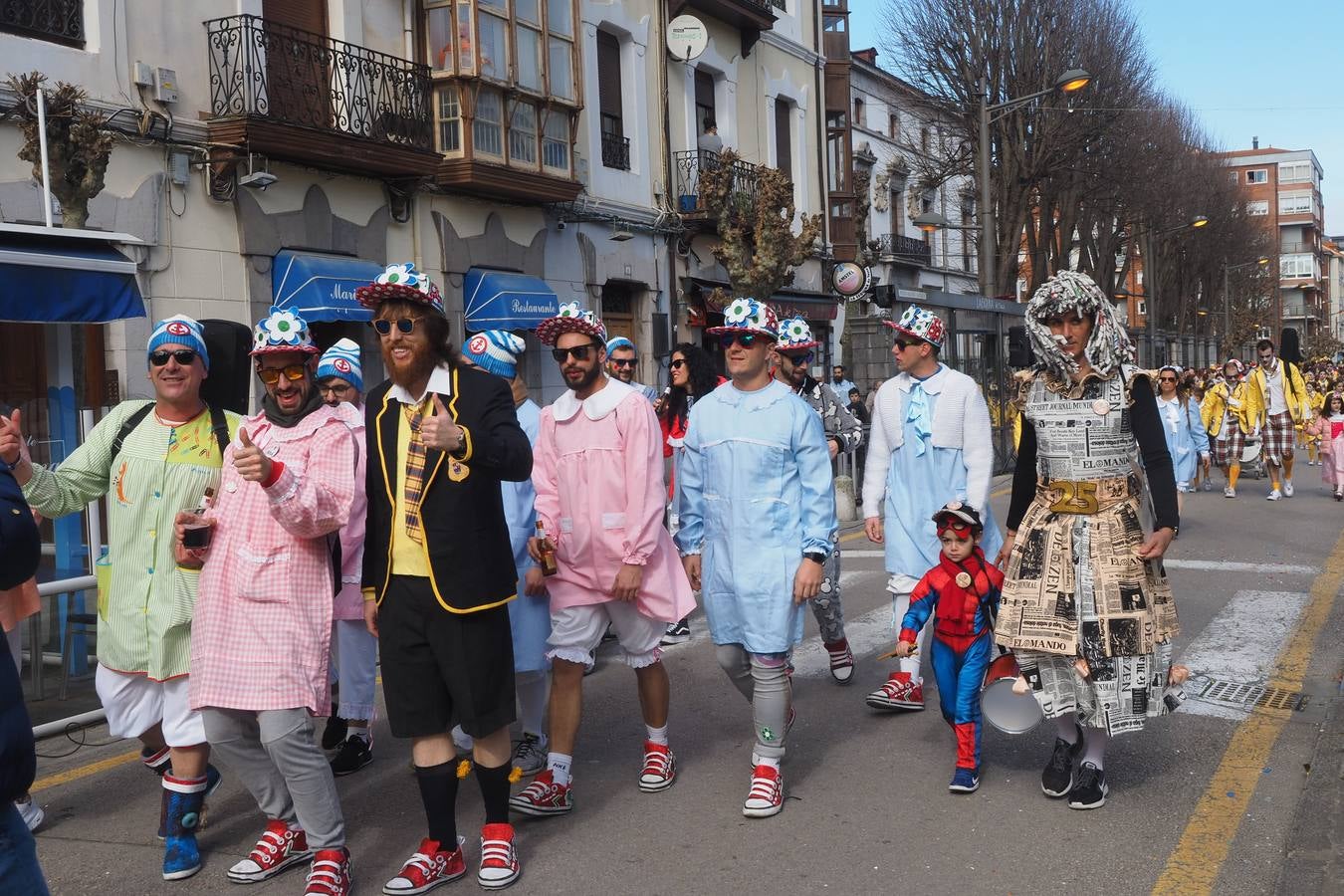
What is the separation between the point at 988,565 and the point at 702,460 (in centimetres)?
129

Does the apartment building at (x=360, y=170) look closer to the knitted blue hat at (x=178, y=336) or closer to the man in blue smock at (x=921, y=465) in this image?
the knitted blue hat at (x=178, y=336)

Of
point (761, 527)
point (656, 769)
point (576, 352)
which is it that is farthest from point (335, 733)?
point (761, 527)

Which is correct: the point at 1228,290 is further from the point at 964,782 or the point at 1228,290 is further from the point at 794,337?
the point at 964,782

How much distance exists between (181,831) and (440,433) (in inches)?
71.2

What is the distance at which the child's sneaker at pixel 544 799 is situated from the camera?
5043mm

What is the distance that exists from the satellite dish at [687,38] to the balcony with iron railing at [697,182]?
1732mm

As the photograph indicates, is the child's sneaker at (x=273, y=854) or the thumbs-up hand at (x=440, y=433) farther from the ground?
the thumbs-up hand at (x=440, y=433)

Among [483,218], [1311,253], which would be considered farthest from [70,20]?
[1311,253]

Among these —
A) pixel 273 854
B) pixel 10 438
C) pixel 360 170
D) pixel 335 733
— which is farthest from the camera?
pixel 360 170

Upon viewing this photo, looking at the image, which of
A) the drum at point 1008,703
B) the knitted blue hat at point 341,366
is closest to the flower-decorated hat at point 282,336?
the knitted blue hat at point 341,366

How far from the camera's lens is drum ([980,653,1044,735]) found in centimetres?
505

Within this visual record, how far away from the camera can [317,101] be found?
49.7 feet

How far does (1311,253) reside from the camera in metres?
123

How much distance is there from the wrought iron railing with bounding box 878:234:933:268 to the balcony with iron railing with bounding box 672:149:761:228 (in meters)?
15.2
